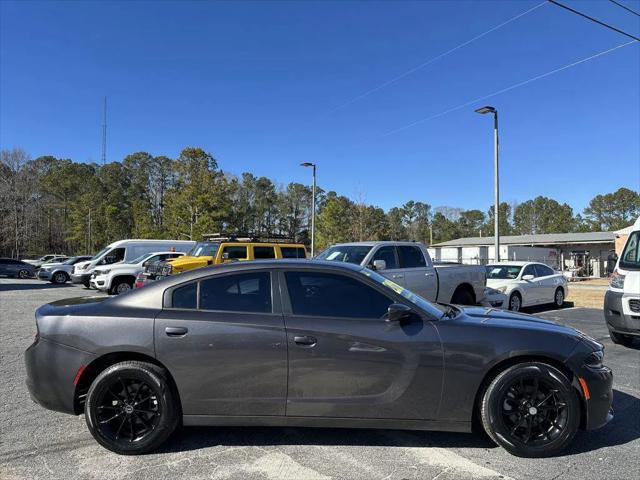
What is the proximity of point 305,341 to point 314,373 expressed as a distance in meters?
0.26

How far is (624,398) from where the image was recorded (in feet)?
16.8

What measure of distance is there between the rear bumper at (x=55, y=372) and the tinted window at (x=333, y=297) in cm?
174

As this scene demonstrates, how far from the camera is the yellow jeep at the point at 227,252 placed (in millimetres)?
12797

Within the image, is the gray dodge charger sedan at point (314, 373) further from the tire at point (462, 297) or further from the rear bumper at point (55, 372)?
the tire at point (462, 297)

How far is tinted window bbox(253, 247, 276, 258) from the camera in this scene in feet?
44.2

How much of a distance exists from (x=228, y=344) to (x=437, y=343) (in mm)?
1673

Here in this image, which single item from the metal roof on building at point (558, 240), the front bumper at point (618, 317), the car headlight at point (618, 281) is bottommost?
the front bumper at point (618, 317)

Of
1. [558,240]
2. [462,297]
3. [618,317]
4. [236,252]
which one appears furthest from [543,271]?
[558,240]

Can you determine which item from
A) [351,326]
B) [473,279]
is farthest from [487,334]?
[473,279]

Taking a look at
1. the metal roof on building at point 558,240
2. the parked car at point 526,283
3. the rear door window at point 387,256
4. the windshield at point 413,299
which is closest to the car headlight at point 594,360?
the windshield at point 413,299

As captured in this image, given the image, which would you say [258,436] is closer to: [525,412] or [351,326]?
[351,326]

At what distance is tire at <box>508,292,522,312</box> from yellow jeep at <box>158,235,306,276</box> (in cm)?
636

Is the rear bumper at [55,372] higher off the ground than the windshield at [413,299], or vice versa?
the windshield at [413,299]

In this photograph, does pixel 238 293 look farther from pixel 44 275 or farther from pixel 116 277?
pixel 44 275
